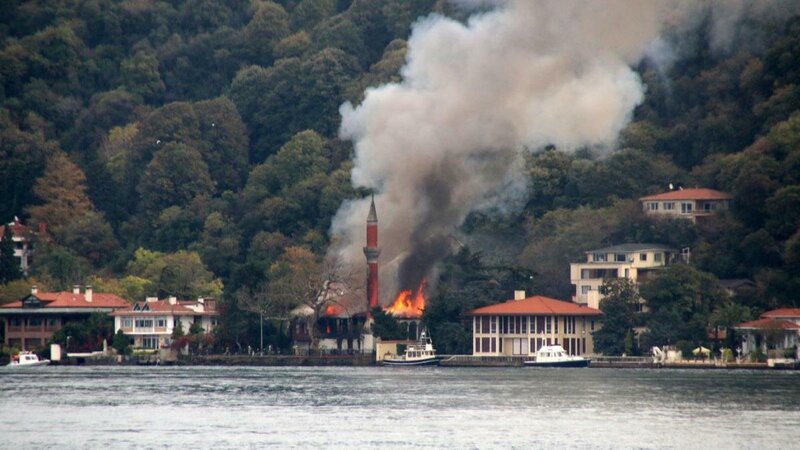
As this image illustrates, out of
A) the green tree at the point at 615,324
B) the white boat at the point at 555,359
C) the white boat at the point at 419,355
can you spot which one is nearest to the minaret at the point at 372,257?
the white boat at the point at 419,355

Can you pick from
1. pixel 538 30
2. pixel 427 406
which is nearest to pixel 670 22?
pixel 538 30

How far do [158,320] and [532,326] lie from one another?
2916cm

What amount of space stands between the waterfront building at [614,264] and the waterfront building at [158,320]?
86.5ft

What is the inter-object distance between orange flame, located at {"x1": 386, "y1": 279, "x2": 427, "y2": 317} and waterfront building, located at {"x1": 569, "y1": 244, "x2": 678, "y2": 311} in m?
10.6

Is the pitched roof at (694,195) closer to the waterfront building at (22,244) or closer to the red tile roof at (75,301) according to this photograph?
the red tile roof at (75,301)

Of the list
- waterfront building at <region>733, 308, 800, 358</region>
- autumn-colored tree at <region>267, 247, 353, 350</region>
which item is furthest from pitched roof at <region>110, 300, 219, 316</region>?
waterfront building at <region>733, 308, 800, 358</region>

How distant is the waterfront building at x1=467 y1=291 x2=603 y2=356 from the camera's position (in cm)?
14562

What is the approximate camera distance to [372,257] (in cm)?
15062

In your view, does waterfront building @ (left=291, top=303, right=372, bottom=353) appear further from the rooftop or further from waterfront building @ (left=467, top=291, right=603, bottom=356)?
the rooftop

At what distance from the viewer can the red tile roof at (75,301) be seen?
16212 cm

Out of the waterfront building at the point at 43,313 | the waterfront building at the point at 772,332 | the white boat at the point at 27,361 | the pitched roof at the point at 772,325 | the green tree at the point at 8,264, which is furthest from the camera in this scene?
the green tree at the point at 8,264

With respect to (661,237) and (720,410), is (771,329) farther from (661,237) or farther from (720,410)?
(720,410)

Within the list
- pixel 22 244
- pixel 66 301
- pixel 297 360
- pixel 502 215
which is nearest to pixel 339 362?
pixel 297 360

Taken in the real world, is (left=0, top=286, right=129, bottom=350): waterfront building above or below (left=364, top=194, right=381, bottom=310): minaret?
below
